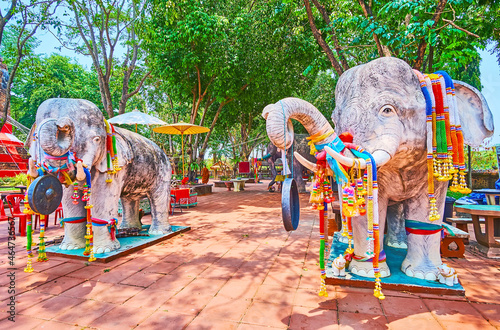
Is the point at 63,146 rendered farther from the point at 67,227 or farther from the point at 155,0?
the point at 155,0

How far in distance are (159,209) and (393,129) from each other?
12.4 feet

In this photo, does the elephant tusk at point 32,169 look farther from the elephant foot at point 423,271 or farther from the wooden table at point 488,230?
the wooden table at point 488,230

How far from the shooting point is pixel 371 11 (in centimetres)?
605

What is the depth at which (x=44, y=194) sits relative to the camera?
2867mm

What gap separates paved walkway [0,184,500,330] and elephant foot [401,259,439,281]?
193 millimetres

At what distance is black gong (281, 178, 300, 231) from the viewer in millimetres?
2285

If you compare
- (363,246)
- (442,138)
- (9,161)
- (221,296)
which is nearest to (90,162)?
(221,296)

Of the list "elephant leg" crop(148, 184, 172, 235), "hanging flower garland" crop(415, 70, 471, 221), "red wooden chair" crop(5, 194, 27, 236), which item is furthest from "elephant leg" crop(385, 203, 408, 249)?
"red wooden chair" crop(5, 194, 27, 236)

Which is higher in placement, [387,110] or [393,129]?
[387,110]

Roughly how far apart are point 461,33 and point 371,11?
1995mm

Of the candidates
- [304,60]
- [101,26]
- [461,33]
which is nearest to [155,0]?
[101,26]

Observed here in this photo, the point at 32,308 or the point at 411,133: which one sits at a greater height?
the point at 411,133

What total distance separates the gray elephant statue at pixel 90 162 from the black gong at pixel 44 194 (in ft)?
0.68

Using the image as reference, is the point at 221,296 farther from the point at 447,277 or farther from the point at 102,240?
the point at 447,277
